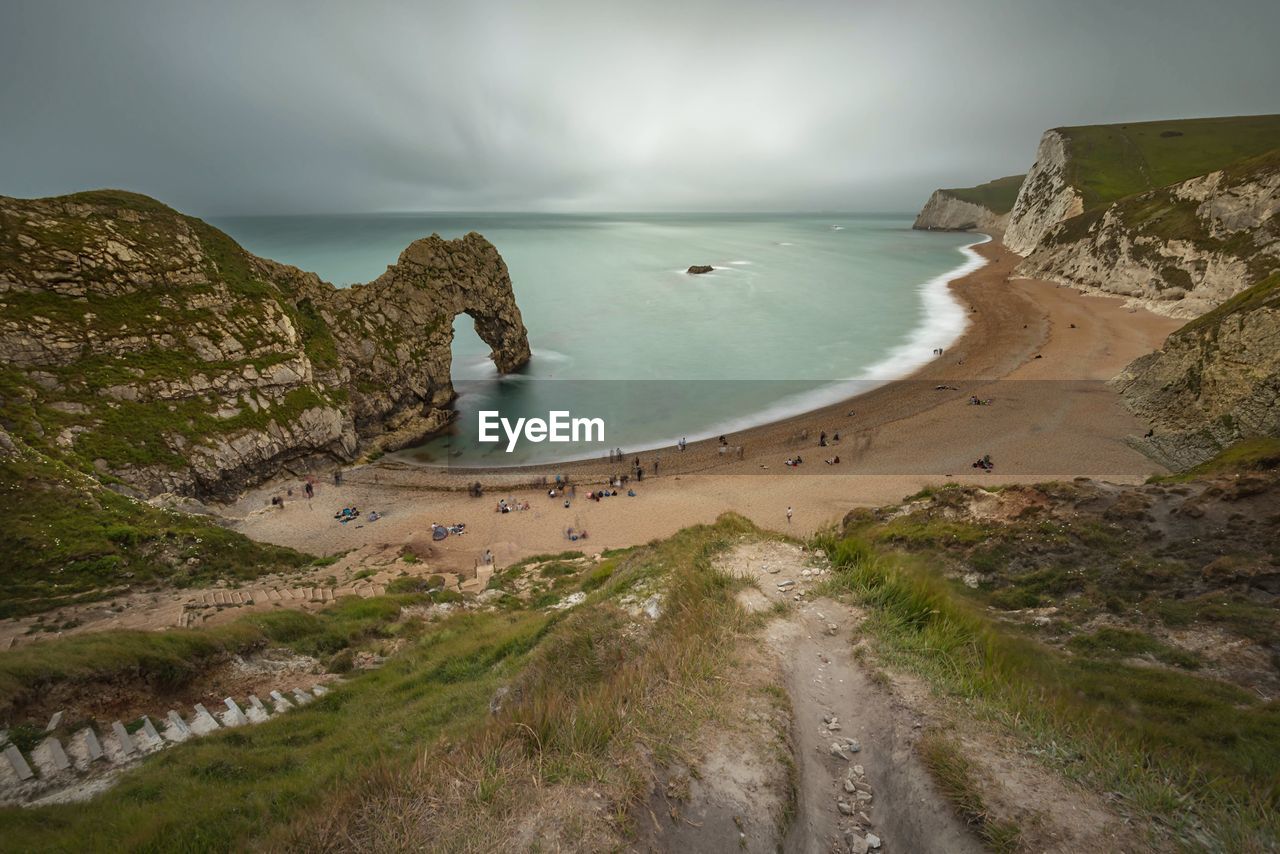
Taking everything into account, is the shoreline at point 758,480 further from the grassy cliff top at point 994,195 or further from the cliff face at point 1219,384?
the grassy cliff top at point 994,195

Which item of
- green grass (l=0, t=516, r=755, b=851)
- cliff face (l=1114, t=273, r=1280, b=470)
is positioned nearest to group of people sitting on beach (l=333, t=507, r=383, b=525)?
green grass (l=0, t=516, r=755, b=851)

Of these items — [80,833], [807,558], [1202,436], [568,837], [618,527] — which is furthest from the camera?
[618,527]

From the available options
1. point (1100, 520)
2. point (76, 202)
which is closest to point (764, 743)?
point (1100, 520)

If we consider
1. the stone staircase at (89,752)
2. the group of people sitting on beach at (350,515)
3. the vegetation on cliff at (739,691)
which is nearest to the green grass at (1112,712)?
Result: the vegetation on cliff at (739,691)

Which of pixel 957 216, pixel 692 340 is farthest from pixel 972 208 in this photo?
pixel 692 340

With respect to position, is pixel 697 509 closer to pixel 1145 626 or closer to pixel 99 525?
pixel 1145 626

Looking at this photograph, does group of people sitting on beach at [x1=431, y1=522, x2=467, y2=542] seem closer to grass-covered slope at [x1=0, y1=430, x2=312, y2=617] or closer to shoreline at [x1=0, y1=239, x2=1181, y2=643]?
shoreline at [x1=0, y1=239, x2=1181, y2=643]
